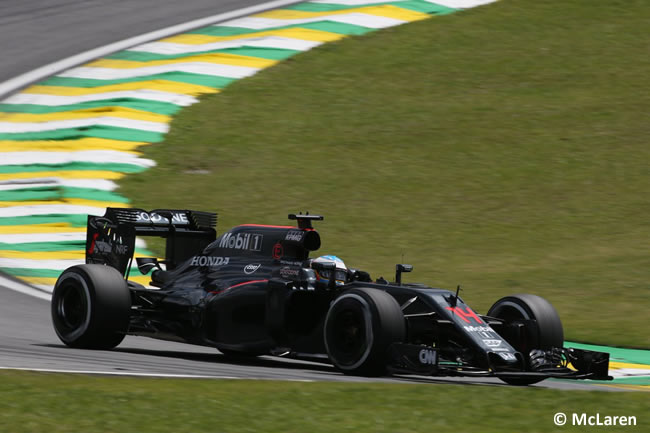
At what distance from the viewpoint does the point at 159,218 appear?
40.1 feet

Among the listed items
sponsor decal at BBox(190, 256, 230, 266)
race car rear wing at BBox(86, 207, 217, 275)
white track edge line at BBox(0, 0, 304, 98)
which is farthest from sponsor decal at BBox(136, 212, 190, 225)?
white track edge line at BBox(0, 0, 304, 98)

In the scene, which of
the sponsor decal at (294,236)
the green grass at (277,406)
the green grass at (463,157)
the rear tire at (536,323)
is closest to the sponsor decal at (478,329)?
the rear tire at (536,323)

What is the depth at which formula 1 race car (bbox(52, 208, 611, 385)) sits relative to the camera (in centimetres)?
922

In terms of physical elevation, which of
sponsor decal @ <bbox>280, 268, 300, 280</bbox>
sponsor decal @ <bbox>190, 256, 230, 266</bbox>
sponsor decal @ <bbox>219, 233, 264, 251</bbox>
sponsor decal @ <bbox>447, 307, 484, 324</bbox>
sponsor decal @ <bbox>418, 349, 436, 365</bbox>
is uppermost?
sponsor decal @ <bbox>219, 233, 264, 251</bbox>

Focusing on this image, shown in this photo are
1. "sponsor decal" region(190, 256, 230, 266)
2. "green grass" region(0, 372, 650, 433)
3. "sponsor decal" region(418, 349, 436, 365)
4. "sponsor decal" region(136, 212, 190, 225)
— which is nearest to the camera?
"green grass" region(0, 372, 650, 433)

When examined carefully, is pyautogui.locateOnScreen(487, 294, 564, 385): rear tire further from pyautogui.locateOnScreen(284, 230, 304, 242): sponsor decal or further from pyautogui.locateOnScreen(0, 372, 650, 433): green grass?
pyautogui.locateOnScreen(284, 230, 304, 242): sponsor decal

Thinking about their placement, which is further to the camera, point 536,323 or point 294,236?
point 294,236

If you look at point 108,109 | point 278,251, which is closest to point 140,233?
point 278,251

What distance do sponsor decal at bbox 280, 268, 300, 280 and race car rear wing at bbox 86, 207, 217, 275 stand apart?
1.98 m

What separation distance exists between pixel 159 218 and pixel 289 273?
8.01 ft

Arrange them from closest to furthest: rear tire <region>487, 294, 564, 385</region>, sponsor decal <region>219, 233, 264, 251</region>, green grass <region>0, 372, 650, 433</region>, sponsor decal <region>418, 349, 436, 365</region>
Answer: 1. green grass <region>0, 372, 650, 433</region>
2. sponsor decal <region>418, 349, 436, 365</region>
3. rear tire <region>487, 294, 564, 385</region>
4. sponsor decal <region>219, 233, 264, 251</region>

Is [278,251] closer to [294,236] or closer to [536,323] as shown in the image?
[294,236]

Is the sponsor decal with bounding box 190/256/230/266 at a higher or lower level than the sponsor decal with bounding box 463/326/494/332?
higher

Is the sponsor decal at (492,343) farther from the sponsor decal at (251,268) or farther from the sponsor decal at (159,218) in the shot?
the sponsor decal at (159,218)
